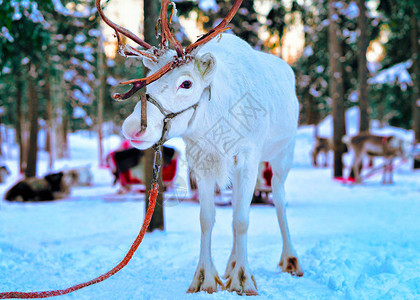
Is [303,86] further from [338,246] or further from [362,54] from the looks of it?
[338,246]

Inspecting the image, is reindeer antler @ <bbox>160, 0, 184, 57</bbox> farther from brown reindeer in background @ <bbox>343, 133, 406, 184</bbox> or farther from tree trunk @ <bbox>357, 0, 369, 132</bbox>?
tree trunk @ <bbox>357, 0, 369, 132</bbox>

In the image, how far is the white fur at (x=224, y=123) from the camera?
113 inches

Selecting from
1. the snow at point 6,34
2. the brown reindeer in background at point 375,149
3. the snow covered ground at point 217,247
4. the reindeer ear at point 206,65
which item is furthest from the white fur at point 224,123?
the brown reindeer in background at point 375,149

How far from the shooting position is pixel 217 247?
4922 millimetres

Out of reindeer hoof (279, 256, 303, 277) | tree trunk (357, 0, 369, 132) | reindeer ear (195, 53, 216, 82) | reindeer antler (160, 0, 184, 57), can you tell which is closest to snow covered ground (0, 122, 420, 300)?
reindeer hoof (279, 256, 303, 277)

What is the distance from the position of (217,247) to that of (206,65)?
2764 millimetres

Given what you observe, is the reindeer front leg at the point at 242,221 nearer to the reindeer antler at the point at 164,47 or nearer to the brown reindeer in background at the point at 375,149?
the reindeer antler at the point at 164,47

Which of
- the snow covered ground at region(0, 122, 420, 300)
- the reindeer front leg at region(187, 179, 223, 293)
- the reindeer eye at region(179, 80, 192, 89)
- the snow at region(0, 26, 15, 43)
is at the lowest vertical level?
the snow covered ground at region(0, 122, 420, 300)

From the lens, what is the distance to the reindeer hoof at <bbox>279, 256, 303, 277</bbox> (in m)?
3.77

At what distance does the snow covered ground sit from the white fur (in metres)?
0.38

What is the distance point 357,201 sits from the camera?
863 centimetres

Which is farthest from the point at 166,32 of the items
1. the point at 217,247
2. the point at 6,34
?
the point at 6,34

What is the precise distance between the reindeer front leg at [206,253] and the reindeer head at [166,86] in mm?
701

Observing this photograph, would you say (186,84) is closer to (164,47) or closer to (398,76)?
(164,47)
